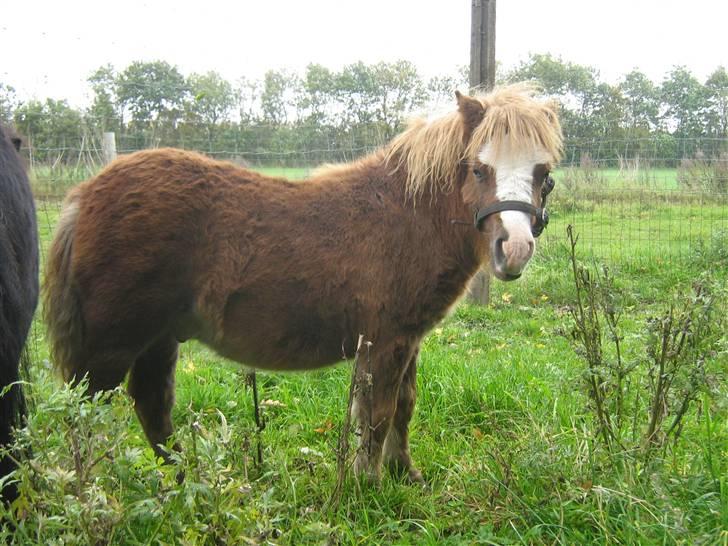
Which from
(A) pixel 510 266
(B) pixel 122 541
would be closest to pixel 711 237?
(A) pixel 510 266

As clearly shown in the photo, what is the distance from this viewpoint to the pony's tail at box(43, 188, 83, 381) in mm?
2775

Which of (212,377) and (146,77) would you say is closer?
(212,377)

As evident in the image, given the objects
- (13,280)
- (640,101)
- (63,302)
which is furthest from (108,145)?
(640,101)

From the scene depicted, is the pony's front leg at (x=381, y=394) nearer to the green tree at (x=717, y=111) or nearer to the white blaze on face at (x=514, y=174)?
the white blaze on face at (x=514, y=174)

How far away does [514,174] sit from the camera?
Answer: 2.68m

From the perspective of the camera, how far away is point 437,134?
3.05 meters

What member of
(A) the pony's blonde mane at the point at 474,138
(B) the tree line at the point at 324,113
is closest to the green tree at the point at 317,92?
(B) the tree line at the point at 324,113

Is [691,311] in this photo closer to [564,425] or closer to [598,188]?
[564,425]

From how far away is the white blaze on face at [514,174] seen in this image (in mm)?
2588

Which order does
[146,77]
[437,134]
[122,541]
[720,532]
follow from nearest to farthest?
[122,541] < [720,532] < [437,134] < [146,77]

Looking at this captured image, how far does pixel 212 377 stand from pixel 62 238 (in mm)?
1707

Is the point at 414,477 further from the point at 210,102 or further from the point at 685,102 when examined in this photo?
the point at 685,102

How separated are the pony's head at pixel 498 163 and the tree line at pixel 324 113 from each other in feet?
1.60

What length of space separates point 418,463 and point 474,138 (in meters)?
1.75
